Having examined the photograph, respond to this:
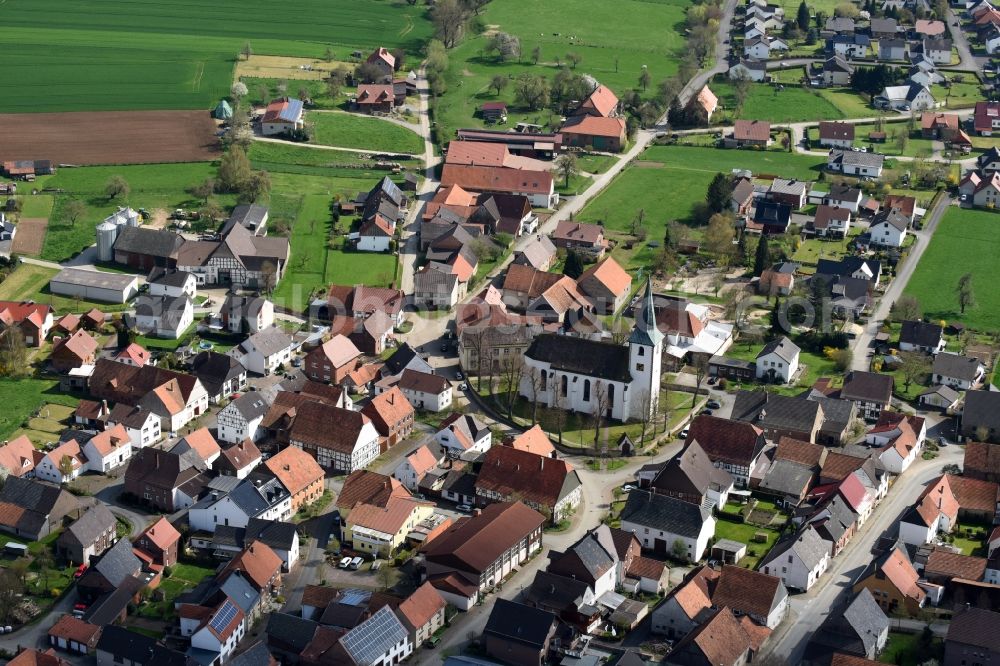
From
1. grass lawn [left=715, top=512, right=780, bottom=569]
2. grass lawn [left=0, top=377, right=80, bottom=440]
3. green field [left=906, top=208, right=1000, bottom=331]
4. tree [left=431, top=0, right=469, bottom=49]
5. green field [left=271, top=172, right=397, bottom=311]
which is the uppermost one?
tree [left=431, top=0, right=469, bottom=49]

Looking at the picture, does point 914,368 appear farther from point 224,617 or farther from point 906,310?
point 224,617

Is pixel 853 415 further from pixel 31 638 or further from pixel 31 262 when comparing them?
pixel 31 262

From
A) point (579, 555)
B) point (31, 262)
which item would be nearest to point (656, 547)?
point (579, 555)

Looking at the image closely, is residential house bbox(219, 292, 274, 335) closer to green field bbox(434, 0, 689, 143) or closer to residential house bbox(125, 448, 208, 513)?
residential house bbox(125, 448, 208, 513)

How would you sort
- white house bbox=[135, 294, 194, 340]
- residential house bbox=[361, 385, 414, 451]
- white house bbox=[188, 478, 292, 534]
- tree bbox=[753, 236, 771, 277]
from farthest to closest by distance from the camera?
tree bbox=[753, 236, 771, 277], white house bbox=[135, 294, 194, 340], residential house bbox=[361, 385, 414, 451], white house bbox=[188, 478, 292, 534]

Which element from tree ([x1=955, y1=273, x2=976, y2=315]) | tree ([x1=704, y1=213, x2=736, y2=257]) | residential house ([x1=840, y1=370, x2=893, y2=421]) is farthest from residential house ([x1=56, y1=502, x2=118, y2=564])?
tree ([x1=955, y1=273, x2=976, y2=315])

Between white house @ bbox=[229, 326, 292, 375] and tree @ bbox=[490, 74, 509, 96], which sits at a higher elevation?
tree @ bbox=[490, 74, 509, 96]

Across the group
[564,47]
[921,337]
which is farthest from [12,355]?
[564,47]
